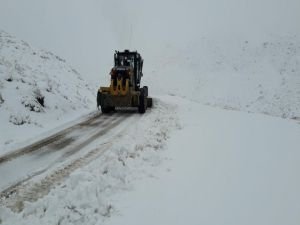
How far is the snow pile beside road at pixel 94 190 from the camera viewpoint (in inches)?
192

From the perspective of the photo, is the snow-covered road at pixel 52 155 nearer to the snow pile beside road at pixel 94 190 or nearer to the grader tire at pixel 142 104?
the snow pile beside road at pixel 94 190

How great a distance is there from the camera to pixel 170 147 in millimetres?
8820

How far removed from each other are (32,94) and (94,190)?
956cm

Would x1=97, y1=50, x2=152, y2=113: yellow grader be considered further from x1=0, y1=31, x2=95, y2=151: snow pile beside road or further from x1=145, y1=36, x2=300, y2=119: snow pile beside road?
x1=145, y1=36, x2=300, y2=119: snow pile beside road

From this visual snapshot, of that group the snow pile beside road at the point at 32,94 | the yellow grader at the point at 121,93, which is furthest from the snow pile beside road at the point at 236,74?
the snow pile beside road at the point at 32,94

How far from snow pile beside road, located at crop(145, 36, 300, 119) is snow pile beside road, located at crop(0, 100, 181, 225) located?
1994 centimetres

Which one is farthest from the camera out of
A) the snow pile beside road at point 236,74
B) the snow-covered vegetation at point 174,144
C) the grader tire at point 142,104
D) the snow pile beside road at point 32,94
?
the snow pile beside road at point 236,74

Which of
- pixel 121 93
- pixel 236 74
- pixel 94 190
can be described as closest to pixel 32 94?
pixel 121 93

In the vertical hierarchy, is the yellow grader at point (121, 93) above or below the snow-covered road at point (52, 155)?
above

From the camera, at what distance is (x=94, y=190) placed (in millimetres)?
5582

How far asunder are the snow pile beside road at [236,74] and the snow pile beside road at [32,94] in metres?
12.5

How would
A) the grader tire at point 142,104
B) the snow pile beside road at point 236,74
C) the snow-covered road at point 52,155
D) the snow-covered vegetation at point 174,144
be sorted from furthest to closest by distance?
the snow pile beside road at point 236,74
the grader tire at point 142,104
the snow-covered road at point 52,155
the snow-covered vegetation at point 174,144

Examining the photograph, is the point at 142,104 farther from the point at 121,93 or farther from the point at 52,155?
the point at 52,155

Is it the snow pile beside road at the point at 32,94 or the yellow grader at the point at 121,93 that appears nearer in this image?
the snow pile beside road at the point at 32,94
